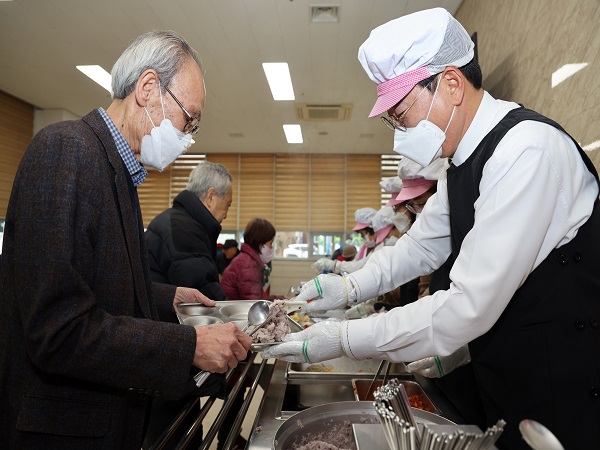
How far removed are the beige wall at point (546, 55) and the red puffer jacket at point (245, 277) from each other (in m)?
2.46

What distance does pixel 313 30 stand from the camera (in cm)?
440

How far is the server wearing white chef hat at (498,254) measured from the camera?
3.00 ft

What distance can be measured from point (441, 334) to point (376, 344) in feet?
0.57

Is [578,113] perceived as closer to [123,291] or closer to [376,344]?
[376,344]

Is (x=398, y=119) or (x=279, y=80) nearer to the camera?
(x=398, y=119)

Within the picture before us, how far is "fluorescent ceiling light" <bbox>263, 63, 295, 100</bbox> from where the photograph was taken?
17.5 feet

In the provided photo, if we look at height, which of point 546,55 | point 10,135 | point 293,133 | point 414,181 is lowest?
point 414,181

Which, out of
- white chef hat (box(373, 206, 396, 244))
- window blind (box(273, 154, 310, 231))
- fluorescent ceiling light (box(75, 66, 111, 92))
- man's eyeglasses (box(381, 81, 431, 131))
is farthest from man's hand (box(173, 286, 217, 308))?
window blind (box(273, 154, 310, 231))

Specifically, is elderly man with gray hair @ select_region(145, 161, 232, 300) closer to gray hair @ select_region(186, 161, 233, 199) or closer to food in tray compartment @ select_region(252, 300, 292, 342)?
gray hair @ select_region(186, 161, 233, 199)

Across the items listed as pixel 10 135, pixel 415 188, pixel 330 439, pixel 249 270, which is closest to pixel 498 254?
pixel 330 439

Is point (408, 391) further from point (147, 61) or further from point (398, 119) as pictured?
point (147, 61)

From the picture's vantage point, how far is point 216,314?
170 cm

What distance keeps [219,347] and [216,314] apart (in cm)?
75

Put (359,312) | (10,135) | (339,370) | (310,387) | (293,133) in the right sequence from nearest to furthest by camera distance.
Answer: (310,387) < (339,370) < (359,312) < (10,135) < (293,133)
